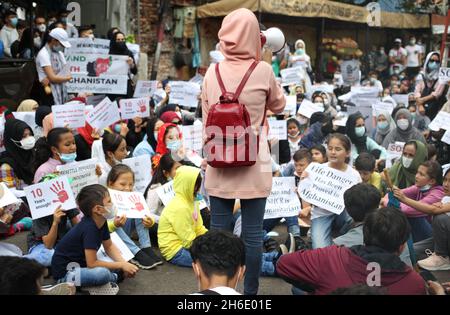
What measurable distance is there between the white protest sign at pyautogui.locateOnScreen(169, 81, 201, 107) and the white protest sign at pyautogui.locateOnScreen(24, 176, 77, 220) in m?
4.40

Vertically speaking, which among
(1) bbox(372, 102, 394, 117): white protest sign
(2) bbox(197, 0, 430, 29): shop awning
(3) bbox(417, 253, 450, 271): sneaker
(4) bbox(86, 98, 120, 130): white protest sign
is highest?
(2) bbox(197, 0, 430, 29): shop awning

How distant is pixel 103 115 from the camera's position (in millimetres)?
6609

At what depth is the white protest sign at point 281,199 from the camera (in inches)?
203

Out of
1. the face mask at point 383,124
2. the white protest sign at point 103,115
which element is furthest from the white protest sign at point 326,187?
the face mask at point 383,124

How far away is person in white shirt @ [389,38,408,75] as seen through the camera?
60.7 ft

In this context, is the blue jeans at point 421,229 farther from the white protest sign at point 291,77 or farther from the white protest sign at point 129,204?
the white protest sign at point 291,77

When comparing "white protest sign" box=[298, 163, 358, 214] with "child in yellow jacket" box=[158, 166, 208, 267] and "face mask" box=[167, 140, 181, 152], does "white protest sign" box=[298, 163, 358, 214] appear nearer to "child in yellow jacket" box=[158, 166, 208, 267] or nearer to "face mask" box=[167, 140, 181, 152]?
"child in yellow jacket" box=[158, 166, 208, 267]

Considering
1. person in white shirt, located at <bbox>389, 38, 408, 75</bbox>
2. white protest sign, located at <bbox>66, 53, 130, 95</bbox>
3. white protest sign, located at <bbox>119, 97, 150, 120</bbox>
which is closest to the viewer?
white protest sign, located at <bbox>119, 97, 150, 120</bbox>

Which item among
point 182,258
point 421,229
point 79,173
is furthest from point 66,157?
point 421,229

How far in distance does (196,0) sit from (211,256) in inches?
510

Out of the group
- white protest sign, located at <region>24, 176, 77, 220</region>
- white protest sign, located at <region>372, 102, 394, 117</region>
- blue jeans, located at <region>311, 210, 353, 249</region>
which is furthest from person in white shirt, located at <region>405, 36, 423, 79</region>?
white protest sign, located at <region>24, 176, 77, 220</region>

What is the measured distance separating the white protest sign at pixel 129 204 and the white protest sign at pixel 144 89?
346 centimetres
